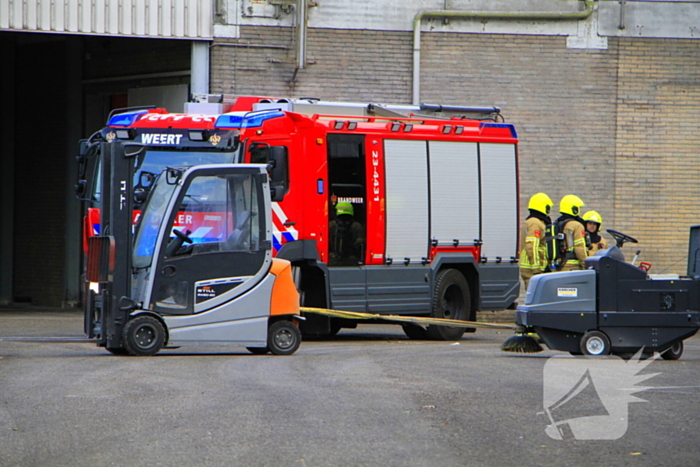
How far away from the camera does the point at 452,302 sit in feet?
50.5

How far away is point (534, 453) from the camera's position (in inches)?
246

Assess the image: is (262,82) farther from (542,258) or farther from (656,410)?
(656,410)

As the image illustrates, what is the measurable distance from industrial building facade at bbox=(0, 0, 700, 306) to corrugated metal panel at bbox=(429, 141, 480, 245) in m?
4.14

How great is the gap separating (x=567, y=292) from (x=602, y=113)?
885 centimetres

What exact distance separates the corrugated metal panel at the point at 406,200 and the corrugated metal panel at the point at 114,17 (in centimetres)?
553

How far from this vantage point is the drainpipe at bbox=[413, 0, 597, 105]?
19.1 metres

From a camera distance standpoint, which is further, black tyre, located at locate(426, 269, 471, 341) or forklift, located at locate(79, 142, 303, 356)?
black tyre, located at locate(426, 269, 471, 341)

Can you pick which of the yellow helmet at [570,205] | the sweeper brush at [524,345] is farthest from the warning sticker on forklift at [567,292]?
the yellow helmet at [570,205]

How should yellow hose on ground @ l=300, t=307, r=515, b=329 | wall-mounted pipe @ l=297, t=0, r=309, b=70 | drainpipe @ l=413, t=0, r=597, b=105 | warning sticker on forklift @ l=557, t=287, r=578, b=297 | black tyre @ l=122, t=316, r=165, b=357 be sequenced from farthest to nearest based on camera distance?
drainpipe @ l=413, t=0, r=597, b=105 → wall-mounted pipe @ l=297, t=0, r=309, b=70 → yellow hose on ground @ l=300, t=307, r=515, b=329 → warning sticker on forklift @ l=557, t=287, r=578, b=297 → black tyre @ l=122, t=316, r=165, b=357

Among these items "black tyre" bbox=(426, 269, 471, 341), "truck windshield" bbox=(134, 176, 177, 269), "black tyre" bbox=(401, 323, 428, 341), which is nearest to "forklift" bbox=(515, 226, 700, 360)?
"black tyre" bbox=(426, 269, 471, 341)

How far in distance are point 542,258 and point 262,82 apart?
6103 millimetres

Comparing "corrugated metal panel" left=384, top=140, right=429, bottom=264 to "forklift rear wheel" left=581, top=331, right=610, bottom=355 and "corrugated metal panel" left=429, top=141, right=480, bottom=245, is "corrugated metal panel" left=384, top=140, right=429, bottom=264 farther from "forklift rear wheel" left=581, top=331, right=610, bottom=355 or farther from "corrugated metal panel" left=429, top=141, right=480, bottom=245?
Result: "forklift rear wheel" left=581, top=331, right=610, bottom=355

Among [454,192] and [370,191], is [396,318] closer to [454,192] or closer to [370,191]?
[370,191]

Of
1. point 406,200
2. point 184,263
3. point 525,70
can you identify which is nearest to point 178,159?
point 184,263
